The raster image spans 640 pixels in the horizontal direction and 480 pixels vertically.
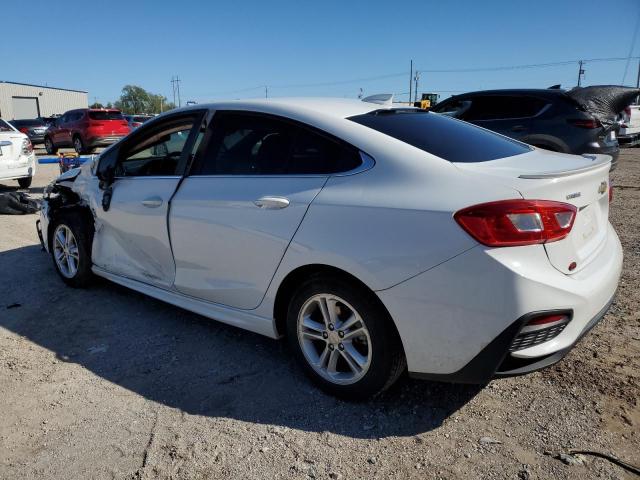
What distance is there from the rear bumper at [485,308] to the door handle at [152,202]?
1818mm

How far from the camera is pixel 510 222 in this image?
211 centimetres

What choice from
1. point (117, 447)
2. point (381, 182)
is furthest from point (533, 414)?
point (117, 447)

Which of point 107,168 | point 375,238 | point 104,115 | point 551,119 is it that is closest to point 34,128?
point 104,115

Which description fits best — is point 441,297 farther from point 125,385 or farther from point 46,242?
point 46,242

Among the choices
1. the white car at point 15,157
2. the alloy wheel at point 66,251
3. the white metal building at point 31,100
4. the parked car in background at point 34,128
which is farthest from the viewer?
the white metal building at point 31,100

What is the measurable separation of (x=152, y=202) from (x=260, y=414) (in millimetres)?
1669

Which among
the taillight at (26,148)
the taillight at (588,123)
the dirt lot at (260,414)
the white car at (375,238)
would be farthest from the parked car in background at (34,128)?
the white car at (375,238)

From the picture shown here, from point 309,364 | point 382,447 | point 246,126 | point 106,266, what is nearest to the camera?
point 382,447

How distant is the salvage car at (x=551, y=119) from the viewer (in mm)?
7383

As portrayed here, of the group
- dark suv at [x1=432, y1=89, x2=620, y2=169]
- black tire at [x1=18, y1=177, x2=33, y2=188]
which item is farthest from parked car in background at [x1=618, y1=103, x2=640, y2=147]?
black tire at [x1=18, y1=177, x2=33, y2=188]

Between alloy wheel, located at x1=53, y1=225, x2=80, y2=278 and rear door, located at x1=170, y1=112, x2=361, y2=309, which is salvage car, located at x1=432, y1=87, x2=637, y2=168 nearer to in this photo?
rear door, located at x1=170, y1=112, x2=361, y2=309

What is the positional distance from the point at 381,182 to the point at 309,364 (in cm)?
111

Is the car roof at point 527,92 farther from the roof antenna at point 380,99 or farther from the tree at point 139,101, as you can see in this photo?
the tree at point 139,101

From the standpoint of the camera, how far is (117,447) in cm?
240
